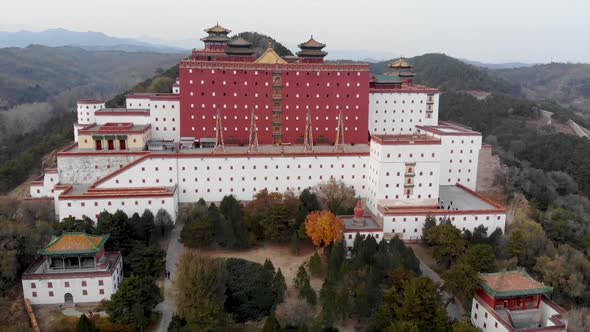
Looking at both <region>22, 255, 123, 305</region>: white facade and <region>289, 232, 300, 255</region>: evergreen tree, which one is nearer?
<region>22, 255, 123, 305</region>: white facade

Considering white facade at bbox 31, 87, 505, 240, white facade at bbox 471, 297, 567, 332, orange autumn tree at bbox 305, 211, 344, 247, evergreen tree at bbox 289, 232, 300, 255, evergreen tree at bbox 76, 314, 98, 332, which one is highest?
white facade at bbox 31, 87, 505, 240

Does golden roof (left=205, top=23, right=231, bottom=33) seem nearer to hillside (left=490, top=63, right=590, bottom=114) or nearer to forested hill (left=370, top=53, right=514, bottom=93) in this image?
forested hill (left=370, top=53, right=514, bottom=93)

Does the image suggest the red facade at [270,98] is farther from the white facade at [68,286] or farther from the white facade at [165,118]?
the white facade at [68,286]

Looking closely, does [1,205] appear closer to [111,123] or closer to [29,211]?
[29,211]

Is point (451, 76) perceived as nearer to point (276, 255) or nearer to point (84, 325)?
point (276, 255)

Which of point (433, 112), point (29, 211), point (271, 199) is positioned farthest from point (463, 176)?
point (29, 211)

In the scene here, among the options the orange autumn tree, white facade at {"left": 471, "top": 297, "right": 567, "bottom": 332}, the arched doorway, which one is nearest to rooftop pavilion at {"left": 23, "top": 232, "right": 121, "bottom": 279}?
the arched doorway
